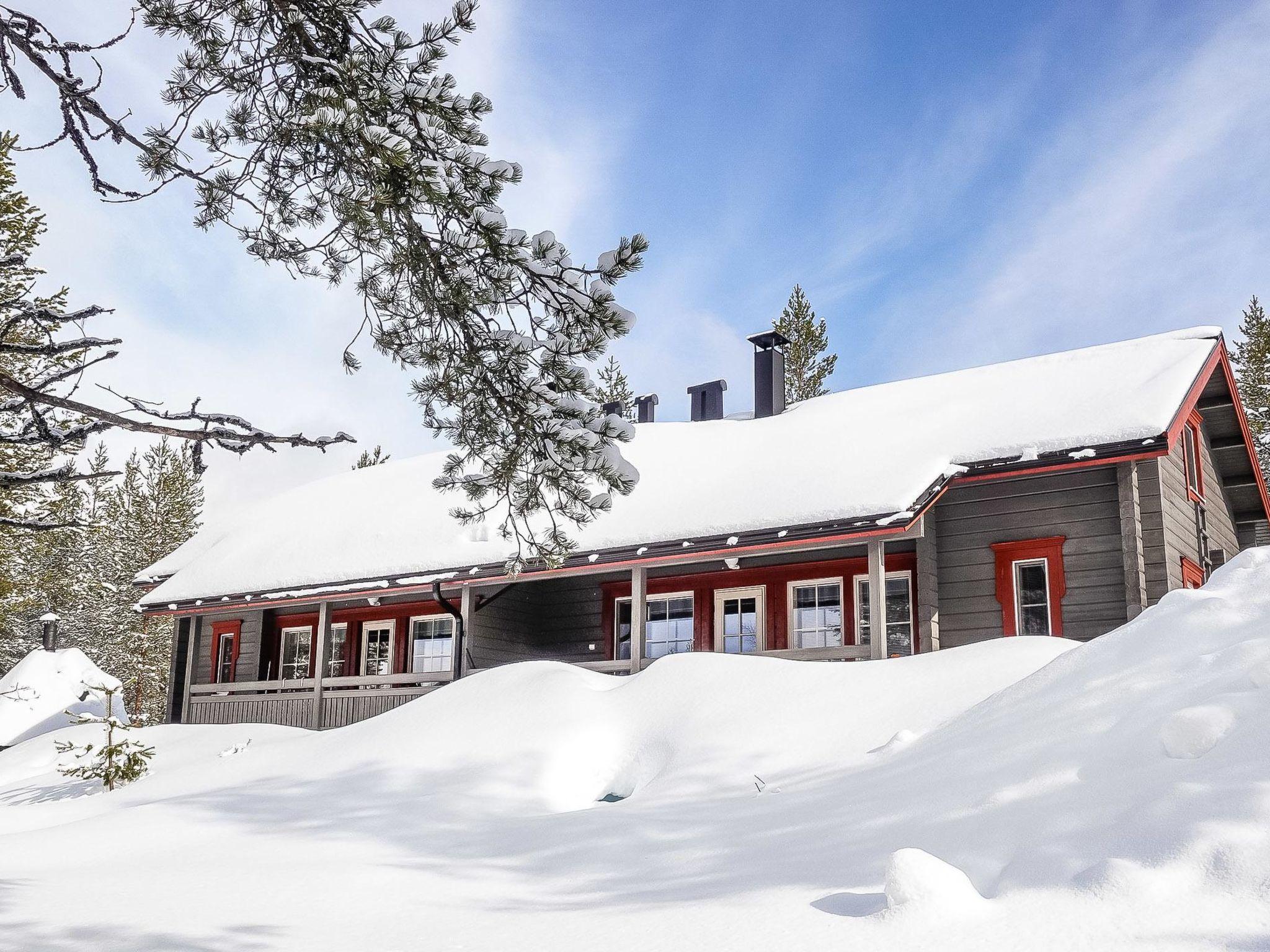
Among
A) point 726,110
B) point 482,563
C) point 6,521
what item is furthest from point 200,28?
point 482,563

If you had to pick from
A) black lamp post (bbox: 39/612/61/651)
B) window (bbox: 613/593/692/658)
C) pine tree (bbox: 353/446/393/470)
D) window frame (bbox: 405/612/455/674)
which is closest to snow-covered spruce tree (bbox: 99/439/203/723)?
pine tree (bbox: 353/446/393/470)

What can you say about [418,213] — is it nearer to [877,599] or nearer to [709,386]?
[877,599]

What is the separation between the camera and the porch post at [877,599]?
12.6 m

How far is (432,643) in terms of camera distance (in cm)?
1962

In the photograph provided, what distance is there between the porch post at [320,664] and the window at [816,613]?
7.99 m

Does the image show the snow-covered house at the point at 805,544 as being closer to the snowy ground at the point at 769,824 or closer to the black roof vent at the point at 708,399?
the black roof vent at the point at 708,399

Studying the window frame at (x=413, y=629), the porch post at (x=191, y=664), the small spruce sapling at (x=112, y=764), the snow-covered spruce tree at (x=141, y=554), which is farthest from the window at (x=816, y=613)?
the snow-covered spruce tree at (x=141, y=554)

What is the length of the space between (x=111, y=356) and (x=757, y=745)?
23.2 feet

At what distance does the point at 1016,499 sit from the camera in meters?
13.8

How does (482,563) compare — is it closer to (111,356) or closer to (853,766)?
(853,766)

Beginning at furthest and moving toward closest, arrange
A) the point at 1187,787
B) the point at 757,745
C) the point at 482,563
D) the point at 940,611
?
the point at 482,563 → the point at 940,611 → the point at 757,745 → the point at 1187,787

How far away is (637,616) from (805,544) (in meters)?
2.84

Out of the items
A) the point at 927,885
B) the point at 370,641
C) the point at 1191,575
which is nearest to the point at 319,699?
the point at 370,641

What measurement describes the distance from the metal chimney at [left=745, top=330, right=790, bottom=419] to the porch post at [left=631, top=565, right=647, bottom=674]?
619 cm
